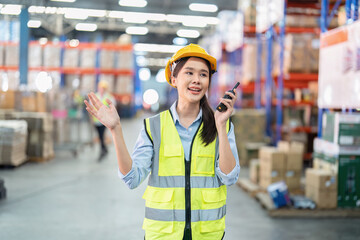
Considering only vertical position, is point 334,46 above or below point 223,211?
above

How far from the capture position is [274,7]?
8297mm

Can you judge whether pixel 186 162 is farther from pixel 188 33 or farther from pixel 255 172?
pixel 188 33

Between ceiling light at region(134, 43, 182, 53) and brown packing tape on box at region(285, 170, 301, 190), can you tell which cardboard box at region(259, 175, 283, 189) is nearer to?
brown packing tape on box at region(285, 170, 301, 190)

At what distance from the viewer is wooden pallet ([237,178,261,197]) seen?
6.21 meters

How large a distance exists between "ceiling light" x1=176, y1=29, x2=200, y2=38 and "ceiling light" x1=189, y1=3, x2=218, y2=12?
182 inches

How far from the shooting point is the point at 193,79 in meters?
1.83

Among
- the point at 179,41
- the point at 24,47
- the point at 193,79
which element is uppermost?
the point at 179,41

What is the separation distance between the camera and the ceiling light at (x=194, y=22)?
2642cm

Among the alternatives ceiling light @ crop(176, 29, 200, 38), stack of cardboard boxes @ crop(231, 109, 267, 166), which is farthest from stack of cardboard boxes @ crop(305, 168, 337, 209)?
ceiling light @ crop(176, 29, 200, 38)

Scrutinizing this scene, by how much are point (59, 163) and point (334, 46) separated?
→ 636 cm

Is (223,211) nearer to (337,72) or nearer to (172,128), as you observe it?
(172,128)

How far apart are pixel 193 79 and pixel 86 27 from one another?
29529mm

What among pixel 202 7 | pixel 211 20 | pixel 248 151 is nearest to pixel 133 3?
pixel 202 7

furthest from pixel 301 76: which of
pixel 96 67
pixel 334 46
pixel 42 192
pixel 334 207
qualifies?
pixel 96 67
